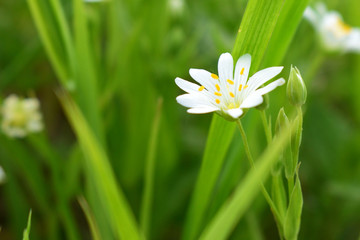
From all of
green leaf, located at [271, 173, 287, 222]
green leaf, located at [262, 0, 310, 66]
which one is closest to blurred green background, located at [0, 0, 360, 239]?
green leaf, located at [262, 0, 310, 66]

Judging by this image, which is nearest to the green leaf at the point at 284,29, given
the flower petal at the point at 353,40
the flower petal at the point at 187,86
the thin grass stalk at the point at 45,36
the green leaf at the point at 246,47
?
the green leaf at the point at 246,47

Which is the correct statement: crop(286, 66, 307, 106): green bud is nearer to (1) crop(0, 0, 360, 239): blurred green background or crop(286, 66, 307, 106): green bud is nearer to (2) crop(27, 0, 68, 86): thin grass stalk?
(1) crop(0, 0, 360, 239): blurred green background

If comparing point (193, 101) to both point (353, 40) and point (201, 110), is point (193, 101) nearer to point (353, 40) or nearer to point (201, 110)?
point (201, 110)

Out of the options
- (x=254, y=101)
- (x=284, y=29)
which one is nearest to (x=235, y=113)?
(x=254, y=101)

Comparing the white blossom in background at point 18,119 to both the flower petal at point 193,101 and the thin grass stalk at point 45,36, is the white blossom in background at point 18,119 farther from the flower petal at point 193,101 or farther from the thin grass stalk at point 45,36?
the flower petal at point 193,101

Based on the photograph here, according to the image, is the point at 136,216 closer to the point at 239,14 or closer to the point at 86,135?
the point at 239,14

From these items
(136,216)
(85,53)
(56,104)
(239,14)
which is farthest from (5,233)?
(239,14)
